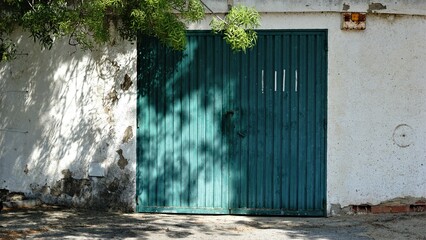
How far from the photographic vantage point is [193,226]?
795cm

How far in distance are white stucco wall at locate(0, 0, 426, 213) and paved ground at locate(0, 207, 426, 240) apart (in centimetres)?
40

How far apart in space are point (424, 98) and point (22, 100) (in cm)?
514

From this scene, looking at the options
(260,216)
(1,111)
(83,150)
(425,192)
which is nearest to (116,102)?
(83,150)

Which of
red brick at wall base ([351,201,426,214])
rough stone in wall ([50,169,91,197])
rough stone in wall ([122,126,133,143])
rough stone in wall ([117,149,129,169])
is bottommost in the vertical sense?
red brick at wall base ([351,201,426,214])

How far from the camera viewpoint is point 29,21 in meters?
7.32

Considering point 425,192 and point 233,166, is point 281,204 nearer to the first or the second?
point 233,166

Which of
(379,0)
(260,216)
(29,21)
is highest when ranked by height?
(379,0)

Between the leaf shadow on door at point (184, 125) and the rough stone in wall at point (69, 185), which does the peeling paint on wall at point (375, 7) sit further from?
the rough stone in wall at point (69, 185)

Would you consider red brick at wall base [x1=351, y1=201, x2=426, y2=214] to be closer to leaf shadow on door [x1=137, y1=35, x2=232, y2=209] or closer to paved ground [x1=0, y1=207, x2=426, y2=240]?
paved ground [x1=0, y1=207, x2=426, y2=240]

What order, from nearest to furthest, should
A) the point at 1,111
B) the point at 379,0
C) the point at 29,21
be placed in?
the point at 29,21 < the point at 379,0 < the point at 1,111

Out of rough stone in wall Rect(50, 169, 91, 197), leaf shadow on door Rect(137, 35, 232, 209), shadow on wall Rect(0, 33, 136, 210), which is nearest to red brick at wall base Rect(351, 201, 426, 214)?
leaf shadow on door Rect(137, 35, 232, 209)

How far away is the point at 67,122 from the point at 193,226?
7.25 ft

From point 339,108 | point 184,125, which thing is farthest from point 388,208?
point 184,125

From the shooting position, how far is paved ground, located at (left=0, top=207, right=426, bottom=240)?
7.39 meters
